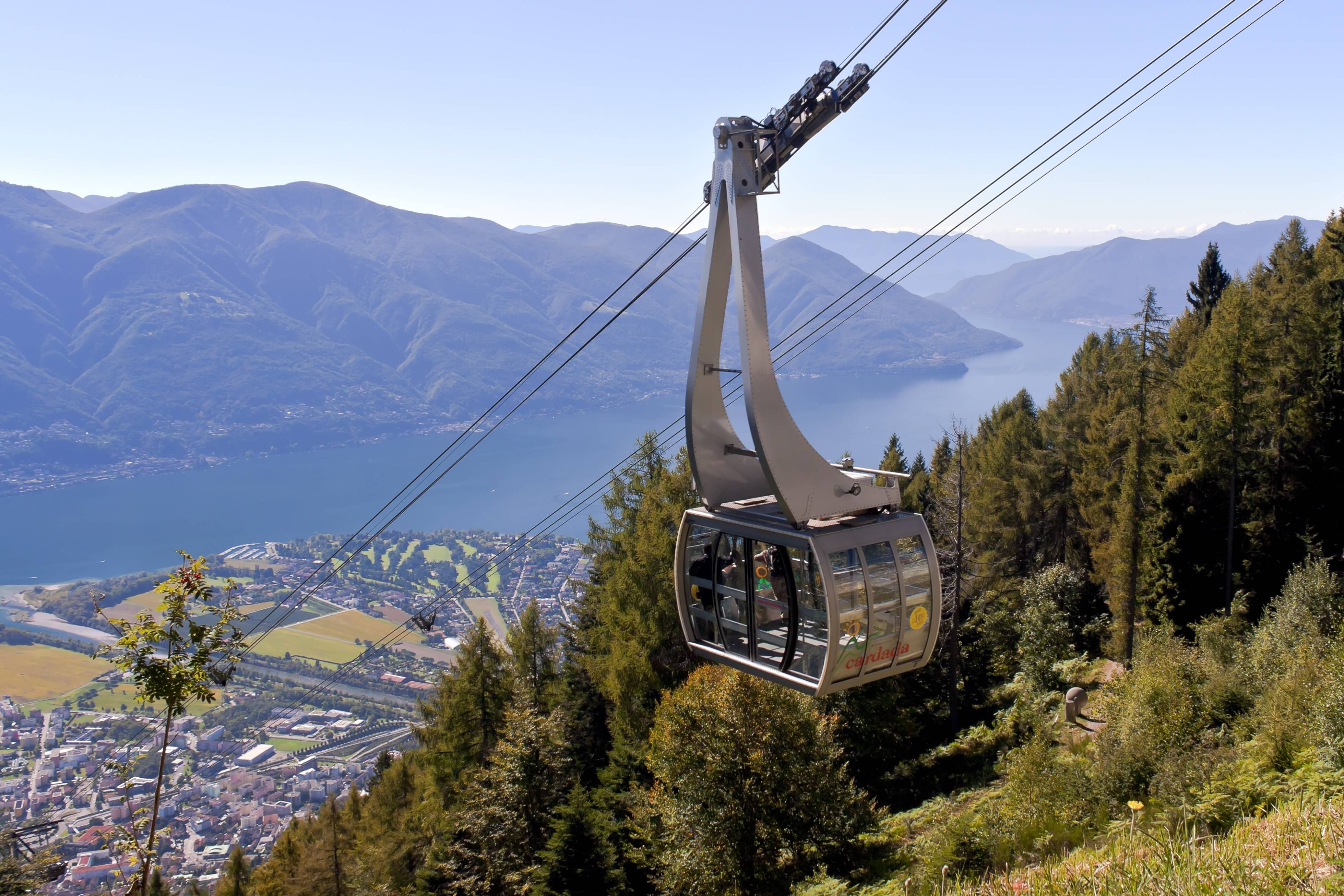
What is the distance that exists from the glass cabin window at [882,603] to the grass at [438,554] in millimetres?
89937

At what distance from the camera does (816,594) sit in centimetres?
764

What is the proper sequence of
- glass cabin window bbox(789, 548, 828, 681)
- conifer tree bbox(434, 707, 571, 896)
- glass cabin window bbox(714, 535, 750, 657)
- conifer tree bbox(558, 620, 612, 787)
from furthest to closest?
conifer tree bbox(558, 620, 612, 787), conifer tree bbox(434, 707, 571, 896), glass cabin window bbox(714, 535, 750, 657), glass cabin window bbox(789, 548, 828, 681)

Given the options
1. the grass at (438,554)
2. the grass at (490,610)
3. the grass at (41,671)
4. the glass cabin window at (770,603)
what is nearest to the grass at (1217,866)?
the glass cabin window at (770,603)

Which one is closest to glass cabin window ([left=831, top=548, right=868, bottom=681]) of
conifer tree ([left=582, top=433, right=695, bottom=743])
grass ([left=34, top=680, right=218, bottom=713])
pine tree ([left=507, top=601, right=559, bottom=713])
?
conifer tree ([left=582, top=433, right=695, bottom=743])

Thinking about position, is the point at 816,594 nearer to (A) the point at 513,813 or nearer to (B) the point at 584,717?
(A) the point at 513,813

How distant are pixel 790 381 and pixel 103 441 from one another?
135 meters

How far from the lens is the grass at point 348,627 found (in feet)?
267

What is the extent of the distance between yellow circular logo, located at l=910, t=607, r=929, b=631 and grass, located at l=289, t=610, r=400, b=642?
7785cm

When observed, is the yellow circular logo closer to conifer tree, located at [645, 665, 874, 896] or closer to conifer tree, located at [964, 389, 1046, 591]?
conifer tree, located at [645, 665, 874, 896]

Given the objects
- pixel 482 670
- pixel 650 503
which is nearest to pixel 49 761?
pixel 482 670

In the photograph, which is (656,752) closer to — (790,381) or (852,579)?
(852,579)

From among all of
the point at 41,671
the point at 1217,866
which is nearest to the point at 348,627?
the point at 41,671

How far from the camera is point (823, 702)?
60.3 ft

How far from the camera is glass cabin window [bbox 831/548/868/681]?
7.45m
